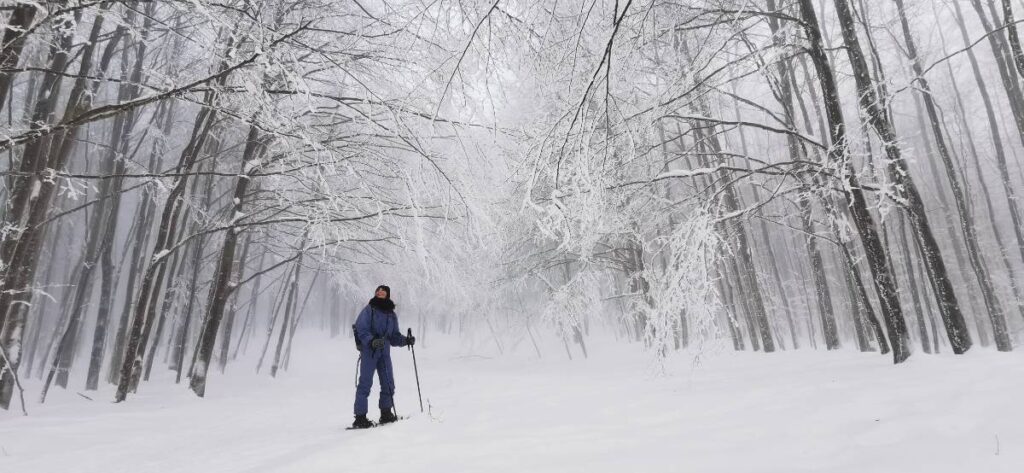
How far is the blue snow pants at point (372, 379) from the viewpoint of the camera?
16.8 feet

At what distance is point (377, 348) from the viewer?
5.42 metres

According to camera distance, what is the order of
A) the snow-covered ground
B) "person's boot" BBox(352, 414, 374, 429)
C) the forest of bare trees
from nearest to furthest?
the snow-covered ground
the forest of bare trees
"person's boot" BBox(352, 414, 374, 429)

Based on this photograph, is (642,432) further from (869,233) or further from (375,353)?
(869,233)

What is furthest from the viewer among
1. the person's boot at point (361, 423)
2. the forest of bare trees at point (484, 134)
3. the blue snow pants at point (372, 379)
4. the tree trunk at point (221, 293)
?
the tree trunk at point (221, 293)

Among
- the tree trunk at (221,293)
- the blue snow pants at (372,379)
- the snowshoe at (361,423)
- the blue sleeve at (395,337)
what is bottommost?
the snowshoe at (361,423)

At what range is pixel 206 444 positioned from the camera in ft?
15.1

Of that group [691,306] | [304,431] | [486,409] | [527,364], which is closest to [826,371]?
[691,306]

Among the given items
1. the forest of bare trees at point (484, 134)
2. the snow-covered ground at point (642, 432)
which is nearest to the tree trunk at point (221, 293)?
the forest of bare trees at point (484, 134)

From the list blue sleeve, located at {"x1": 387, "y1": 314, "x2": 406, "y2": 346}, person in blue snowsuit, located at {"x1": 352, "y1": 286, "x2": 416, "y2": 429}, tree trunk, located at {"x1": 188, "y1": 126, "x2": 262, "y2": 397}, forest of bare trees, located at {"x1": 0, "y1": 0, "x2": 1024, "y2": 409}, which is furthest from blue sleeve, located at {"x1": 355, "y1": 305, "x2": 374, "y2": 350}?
tree trunk, located at {"x1": 188, "y1": 126, "x2": 262, "y2": 397}

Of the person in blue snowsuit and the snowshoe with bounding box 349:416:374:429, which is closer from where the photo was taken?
the snowshoe with bounding box 349:416:374:429

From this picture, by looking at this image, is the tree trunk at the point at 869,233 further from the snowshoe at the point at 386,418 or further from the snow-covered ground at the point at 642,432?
the snowshoe at the point at 386,418

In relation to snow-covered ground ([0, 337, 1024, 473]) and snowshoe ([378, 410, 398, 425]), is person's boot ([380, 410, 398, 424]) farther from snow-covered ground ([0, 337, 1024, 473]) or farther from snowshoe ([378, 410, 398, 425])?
snow-covered ground ([0, 337, 1024, 473])

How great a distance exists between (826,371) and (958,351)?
4.29ft

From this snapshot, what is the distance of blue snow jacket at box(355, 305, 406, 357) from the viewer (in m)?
5.36
